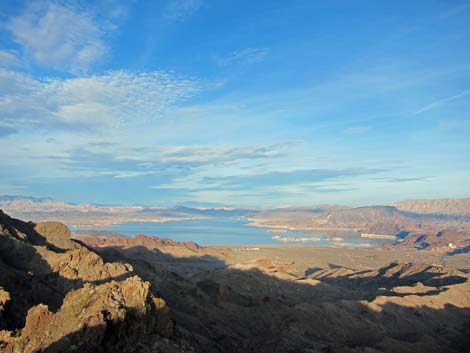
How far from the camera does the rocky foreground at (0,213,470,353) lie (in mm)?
22438

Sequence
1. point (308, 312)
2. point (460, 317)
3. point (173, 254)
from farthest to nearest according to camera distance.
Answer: point (173, 254) < point (460, 317) < point (308, 312)

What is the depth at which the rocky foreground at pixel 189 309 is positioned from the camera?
73.6 feet

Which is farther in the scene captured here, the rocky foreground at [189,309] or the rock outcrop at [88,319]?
the rocky foreground at [189,309]

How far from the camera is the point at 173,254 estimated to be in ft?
458

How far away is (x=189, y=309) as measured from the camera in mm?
47781

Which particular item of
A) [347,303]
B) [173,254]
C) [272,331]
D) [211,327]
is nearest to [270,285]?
[347,303]

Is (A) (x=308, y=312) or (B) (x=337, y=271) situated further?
(B) (x=337, y=271)

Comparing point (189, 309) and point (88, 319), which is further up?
point (88, 319)

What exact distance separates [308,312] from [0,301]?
37.2 meters

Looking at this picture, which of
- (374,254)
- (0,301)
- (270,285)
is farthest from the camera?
(374,254)

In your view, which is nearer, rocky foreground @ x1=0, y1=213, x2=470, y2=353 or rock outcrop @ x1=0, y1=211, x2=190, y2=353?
rock outcrop @ x1=0, y1=211, x2=190, y2=353

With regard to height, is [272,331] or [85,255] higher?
[85,255]

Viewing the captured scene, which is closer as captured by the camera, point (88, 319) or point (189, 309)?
point (88, 319)

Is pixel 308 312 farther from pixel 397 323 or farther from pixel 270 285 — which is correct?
pixel 270 285
